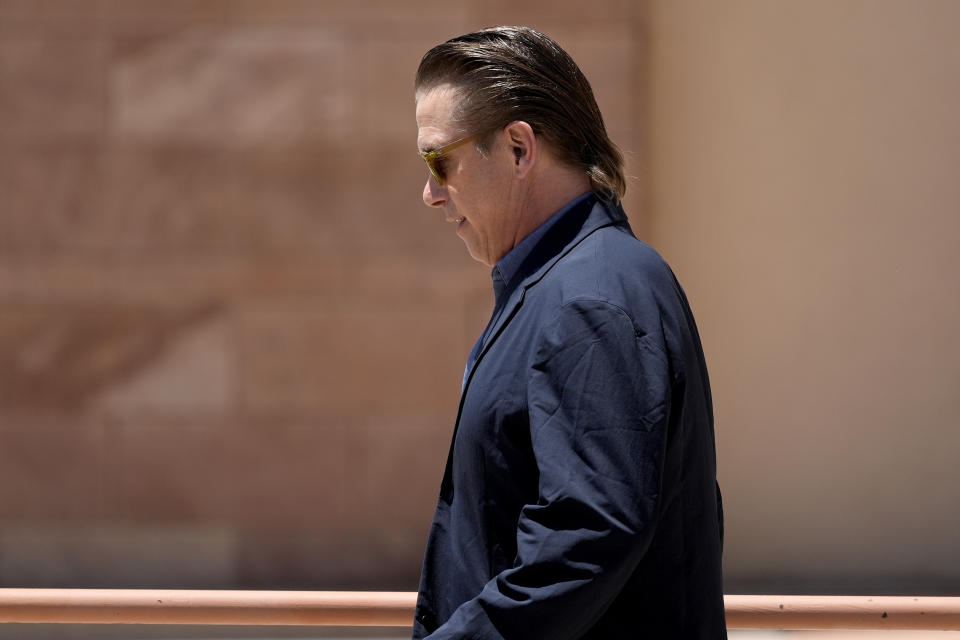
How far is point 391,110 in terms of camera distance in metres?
6.04

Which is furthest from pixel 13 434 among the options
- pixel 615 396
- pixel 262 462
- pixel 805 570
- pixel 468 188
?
pixel 615 396

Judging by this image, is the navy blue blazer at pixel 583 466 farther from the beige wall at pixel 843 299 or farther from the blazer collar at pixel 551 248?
the beige wall at pixel 843 299

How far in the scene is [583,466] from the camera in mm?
1332

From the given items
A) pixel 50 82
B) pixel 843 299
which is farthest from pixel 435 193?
pixel 843 299

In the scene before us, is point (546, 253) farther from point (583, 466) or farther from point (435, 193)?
point (583, 466)

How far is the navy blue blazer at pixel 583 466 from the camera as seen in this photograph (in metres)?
1.32

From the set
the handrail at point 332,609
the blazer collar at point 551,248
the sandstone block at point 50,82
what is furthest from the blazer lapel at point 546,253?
the sandstone block at point 50,82

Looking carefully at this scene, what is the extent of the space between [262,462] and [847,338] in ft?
11.4

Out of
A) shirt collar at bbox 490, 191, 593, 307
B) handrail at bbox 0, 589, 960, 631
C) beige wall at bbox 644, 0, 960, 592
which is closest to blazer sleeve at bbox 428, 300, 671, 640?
shirt collar at bbox 490, 191, 593, 307

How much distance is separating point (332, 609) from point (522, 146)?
4.02ft

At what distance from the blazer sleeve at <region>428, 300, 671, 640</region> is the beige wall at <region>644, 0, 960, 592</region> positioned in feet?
16.9

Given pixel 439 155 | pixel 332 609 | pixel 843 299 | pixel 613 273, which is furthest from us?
pixel 843 299

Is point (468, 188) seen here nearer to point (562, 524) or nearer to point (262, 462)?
point (562, 524)

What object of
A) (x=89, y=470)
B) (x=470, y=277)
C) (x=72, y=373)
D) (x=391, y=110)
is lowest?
(x=89, y=470)
